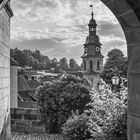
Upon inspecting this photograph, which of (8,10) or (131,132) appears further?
(8,10)

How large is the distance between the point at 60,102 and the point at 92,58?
928 inches

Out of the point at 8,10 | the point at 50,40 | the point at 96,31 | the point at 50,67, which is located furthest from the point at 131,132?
the point at 50,67

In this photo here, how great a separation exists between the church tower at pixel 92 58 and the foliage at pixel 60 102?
21.5 meters

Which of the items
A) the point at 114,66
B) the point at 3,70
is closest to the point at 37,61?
the point at 114,66

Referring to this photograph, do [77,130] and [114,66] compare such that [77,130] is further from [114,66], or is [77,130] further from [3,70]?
[114,66]

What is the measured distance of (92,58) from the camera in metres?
31.4

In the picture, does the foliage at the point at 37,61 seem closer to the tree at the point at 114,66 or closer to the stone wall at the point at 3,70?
the tree at the point at 114,66

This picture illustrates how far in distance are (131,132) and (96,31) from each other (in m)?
28.9

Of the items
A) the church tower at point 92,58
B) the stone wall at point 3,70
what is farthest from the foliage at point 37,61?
the stone wall at point 3,70

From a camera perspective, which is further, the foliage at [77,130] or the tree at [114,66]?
the tree at [114,66]

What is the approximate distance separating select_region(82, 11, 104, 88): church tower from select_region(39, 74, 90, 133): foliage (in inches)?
846

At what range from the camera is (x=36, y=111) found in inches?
294

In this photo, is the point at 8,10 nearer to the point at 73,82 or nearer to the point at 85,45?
the point at 73,82

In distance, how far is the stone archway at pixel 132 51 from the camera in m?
1.49
